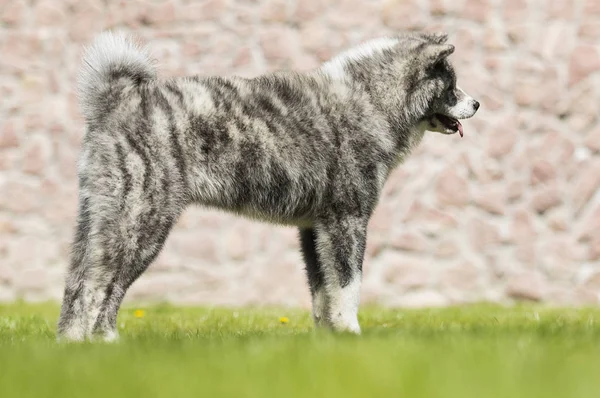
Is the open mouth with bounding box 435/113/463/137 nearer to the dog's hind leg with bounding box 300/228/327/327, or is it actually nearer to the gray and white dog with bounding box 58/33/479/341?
the gray and white dog with bounding box 58/33/479/341

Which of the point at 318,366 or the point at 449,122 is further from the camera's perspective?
the point at 449,122

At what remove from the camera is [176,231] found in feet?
24.3

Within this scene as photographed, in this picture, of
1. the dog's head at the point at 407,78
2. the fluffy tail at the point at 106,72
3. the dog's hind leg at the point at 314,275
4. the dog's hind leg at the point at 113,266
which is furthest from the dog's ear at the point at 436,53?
the dog's hind leg at the point at 113,266

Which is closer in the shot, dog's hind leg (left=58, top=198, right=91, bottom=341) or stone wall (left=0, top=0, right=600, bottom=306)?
Answer: dog's hind leg (left=58, top=198, right=91, bottom=341)

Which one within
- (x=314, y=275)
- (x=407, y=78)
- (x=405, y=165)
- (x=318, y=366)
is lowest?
(x=405, y=165)

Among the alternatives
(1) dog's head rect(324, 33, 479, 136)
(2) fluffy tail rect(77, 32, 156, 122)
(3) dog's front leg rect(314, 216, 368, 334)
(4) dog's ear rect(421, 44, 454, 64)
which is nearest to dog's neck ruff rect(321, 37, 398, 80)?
(1) dog's head rect(324, 33, 479, 136)

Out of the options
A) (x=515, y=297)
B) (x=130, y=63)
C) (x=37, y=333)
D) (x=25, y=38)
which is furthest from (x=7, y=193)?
(x=515, y=297)

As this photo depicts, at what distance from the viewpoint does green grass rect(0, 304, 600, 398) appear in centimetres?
255

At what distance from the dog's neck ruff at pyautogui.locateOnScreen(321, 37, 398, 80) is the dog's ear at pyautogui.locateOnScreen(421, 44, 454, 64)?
0.20m

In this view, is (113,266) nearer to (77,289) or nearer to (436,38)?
(77,289)

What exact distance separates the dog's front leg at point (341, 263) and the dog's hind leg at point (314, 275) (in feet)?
0.66

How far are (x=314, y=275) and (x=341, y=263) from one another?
362 millimetres

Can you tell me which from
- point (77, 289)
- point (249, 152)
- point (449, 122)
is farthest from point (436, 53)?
point (77, 289)

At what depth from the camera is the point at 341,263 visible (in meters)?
4.52
